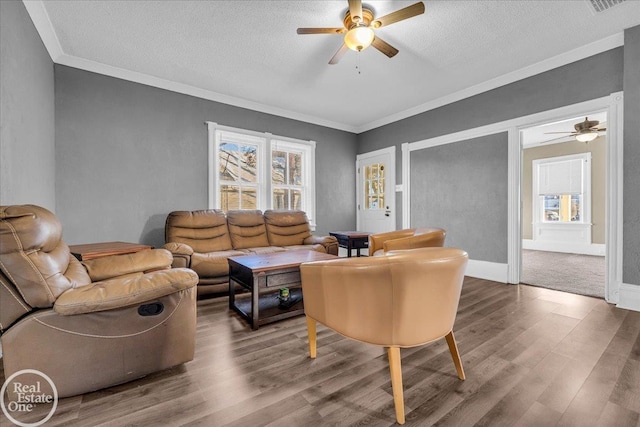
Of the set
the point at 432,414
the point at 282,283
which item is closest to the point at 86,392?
the point at 282,283

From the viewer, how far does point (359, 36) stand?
232 centimetres

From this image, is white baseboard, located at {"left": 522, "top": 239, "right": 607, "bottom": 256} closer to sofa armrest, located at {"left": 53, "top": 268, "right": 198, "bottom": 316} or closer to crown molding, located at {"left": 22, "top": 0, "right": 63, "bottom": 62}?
sofa armrest, located at {"left": 53, "top": 268, "right": 198, "bottom": 316}

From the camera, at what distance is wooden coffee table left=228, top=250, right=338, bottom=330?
2367mm

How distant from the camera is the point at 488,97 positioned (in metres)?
3.94

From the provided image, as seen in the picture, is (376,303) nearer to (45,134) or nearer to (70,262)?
(70,262)

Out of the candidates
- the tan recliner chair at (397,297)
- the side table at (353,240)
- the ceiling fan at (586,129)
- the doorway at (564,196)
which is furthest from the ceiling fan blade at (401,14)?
the doorway at (564,196)

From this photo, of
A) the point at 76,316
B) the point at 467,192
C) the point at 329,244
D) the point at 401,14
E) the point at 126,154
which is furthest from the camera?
the point at 467,192

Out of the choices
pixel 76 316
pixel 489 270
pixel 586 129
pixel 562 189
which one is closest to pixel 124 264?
pixel 76 316

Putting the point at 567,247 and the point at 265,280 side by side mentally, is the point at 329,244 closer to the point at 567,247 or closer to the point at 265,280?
the point at 265,280

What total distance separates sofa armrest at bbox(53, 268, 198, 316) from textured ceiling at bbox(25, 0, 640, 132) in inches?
89.8

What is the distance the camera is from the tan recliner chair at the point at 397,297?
4.26ft

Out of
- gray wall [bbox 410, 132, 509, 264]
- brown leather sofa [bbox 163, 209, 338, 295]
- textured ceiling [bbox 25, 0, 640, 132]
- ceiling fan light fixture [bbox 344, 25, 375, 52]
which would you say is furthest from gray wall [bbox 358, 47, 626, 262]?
ceiling fan light fixture [bbox 344, 25, 375, 52]

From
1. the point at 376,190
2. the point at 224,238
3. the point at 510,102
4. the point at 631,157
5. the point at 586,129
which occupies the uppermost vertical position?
the point at 510,102

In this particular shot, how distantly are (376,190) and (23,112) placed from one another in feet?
16.3
